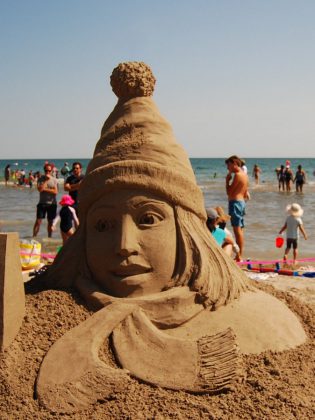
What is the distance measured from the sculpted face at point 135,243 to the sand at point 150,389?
30 centimetres

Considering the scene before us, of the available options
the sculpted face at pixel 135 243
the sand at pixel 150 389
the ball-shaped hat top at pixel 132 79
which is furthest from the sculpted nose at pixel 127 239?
the ball-shaped hat top at pixel 132 79

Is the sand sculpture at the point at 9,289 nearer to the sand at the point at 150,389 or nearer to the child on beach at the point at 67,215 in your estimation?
the sand at the point at 150,389

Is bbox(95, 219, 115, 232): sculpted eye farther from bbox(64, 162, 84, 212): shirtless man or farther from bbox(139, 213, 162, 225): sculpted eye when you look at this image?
bbox(64, 162, 84, 212): shirtless man

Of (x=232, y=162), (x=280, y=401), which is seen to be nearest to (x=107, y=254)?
(x=280, y=401)

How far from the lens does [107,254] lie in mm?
3328

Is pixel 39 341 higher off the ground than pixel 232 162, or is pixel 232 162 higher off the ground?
pixel 232 162

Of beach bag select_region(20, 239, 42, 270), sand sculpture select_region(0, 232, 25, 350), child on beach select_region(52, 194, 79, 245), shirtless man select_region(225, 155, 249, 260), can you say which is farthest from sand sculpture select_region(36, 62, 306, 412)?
shirtless man select_region(225, 155, 249, 260)

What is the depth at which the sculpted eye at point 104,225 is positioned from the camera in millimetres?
3367

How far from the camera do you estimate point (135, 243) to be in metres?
3.25

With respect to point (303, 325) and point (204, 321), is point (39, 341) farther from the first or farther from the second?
point (303, 325)

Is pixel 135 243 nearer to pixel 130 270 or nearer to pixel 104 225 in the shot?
pixel 130 270

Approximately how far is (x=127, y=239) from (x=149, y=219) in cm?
20

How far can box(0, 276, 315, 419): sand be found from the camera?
9.06ft

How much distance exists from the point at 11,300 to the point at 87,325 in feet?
1.47
